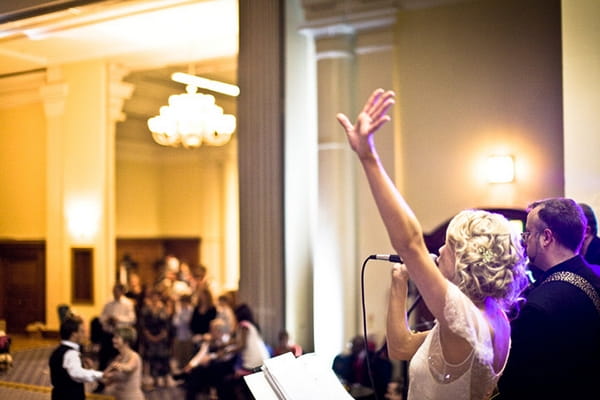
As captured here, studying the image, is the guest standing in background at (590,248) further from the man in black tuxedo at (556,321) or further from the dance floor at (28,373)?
the dance floor at (28,373)

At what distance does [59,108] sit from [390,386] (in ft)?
27.5

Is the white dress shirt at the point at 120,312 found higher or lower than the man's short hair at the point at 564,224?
lower

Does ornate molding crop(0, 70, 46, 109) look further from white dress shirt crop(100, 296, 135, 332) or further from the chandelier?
white dress shirt crop(100, 296, 135, 332)

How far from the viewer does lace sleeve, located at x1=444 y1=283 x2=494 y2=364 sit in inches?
84.7

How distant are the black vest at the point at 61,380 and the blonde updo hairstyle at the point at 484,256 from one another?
3973mm

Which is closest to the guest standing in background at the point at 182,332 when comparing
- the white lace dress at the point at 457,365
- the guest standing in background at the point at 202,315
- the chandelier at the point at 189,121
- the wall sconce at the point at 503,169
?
the guest standing in background at the point at 202,315

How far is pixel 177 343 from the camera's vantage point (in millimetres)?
9641

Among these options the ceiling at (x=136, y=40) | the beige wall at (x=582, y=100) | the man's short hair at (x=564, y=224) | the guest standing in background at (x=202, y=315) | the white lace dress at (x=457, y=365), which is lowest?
the guest standing in background at (x=202, y=315)

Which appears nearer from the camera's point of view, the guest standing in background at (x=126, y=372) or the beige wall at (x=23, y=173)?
the guest standing in background at (x=126, y=372)

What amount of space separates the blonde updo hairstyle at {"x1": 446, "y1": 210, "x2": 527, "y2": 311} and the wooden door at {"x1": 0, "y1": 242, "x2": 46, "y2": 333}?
6.70 meters

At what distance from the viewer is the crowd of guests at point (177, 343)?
21.4ft

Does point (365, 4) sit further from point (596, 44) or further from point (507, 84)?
point (596, 44)

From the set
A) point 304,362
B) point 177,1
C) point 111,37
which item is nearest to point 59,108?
point 111,37

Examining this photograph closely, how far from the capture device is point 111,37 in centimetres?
1143
